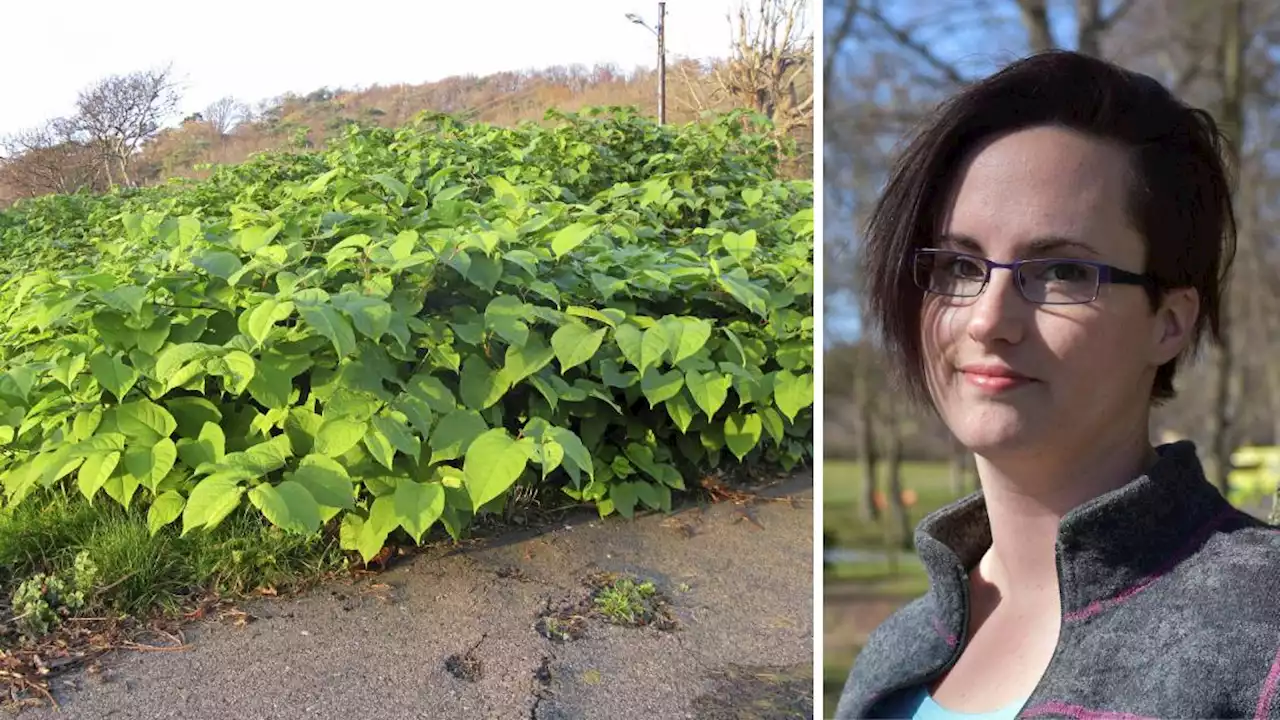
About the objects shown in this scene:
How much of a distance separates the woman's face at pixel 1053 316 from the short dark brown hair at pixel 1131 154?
0.01 metres

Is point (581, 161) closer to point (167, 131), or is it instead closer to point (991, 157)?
point (167, 131)

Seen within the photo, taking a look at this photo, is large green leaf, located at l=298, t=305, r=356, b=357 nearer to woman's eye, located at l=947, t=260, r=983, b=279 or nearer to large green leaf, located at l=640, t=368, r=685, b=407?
large green leaf, located at l=640, t=368, r=685, b=407

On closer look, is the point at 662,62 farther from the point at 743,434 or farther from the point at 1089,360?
the point at 1089,360

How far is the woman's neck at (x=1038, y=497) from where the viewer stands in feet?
2.47

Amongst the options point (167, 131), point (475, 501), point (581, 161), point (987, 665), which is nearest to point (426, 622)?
point (475, 501)

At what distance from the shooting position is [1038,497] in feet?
2.57

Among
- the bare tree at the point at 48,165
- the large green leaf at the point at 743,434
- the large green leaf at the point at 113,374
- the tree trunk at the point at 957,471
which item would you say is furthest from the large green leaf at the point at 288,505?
the bare tree at the point at 48,165

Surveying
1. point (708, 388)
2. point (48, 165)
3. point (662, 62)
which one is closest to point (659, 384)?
point (708, 388)

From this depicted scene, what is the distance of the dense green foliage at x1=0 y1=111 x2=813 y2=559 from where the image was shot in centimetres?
203

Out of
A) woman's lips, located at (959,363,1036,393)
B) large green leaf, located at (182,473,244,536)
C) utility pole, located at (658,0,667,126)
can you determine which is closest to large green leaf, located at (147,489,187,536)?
large green leaf, located at (182,473,244,536)

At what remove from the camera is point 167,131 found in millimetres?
6578

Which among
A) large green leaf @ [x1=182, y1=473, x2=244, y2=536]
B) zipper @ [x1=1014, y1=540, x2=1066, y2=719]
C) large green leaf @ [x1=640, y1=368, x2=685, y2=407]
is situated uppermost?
zipper @ [x1=1014, y1=540, x2=1066, y2=719]

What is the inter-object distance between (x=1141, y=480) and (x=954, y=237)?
23cm

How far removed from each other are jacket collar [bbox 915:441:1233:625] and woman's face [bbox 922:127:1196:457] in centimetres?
5
